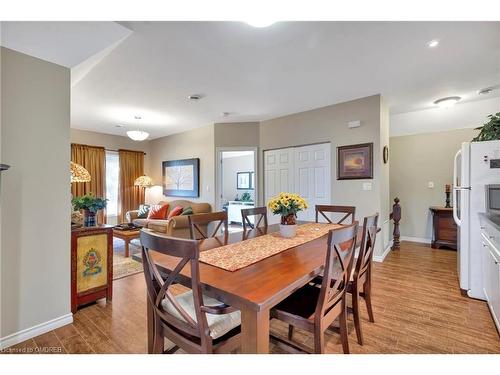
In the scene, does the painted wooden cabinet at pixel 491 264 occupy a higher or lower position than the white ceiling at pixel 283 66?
lower

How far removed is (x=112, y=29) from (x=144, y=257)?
161 centimetres

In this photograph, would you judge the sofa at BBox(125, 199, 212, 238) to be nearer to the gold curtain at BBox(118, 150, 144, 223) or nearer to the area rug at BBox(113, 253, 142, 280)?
the gold curtain at BBox(118, 150, 144, 223)

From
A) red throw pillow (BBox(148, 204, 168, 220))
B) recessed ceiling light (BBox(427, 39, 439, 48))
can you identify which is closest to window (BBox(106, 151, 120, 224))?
red throw pillow (BBox(148, 204, 168, 220))

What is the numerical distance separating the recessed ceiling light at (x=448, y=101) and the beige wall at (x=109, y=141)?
6467mm

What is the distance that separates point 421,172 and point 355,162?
193 centimetres

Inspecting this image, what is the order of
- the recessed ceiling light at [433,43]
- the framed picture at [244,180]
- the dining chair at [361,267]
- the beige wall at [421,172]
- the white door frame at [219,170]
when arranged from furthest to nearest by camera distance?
the framed picture at [244,180] → the white door frame at [219,170] → the beige wall at [421,172] → the recessed ceiling light at [433,43] → the dining chair at [361,267]

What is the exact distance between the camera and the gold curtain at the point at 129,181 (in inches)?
243

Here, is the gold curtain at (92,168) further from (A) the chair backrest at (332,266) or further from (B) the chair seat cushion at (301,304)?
(A) the chair backrest at (332,266)

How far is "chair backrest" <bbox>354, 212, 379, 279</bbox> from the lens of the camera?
1718 millimetres

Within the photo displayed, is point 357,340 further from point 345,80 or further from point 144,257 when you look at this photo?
point 345,80

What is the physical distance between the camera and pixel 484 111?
4.03 m

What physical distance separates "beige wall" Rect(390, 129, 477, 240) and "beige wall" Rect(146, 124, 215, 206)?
3737 mm

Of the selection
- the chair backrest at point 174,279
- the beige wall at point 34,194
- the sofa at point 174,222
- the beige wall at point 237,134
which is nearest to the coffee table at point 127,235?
the sofa at point 174,222

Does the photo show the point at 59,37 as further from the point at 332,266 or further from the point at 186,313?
the point at 332,266
